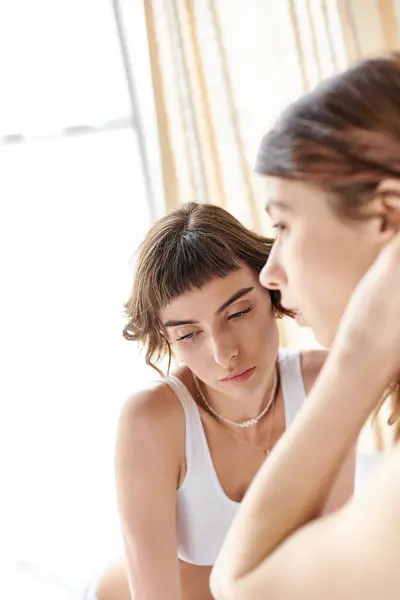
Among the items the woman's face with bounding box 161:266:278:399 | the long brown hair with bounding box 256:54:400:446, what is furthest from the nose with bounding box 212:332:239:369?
the long brown hair with bounding box 256:54:400:446

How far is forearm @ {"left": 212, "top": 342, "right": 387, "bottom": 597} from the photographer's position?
28.3 inches

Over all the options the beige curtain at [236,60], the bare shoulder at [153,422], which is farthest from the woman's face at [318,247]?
the beige curtain at [236,60]

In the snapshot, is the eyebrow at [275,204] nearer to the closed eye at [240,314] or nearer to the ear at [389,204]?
the ear at [389,204]

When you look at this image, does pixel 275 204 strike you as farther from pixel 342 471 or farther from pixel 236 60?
pixel 236 60

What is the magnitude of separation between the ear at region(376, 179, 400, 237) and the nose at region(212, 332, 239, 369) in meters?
0.67

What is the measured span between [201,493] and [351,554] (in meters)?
1.09

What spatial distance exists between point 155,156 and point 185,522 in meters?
1.84

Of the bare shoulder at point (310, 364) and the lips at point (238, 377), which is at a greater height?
the lips at point (238, 377)

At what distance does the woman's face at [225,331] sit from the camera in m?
1.44

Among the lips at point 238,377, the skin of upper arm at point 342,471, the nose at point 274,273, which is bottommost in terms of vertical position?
the skin of upper arm at point 342,471

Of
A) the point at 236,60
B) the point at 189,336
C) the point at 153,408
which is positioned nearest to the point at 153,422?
the point at 153,408

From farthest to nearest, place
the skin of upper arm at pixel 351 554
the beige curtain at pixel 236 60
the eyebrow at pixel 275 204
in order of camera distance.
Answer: the beige curtain at pixel 236 60 < the eyebrow at pixel 275 204 < the skin of upper arm at pixel 351 554

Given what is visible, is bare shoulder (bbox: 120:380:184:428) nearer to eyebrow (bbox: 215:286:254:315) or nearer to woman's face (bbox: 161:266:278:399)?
woman's face (bbox: 161:266:278:399)

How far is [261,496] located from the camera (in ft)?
2.45
